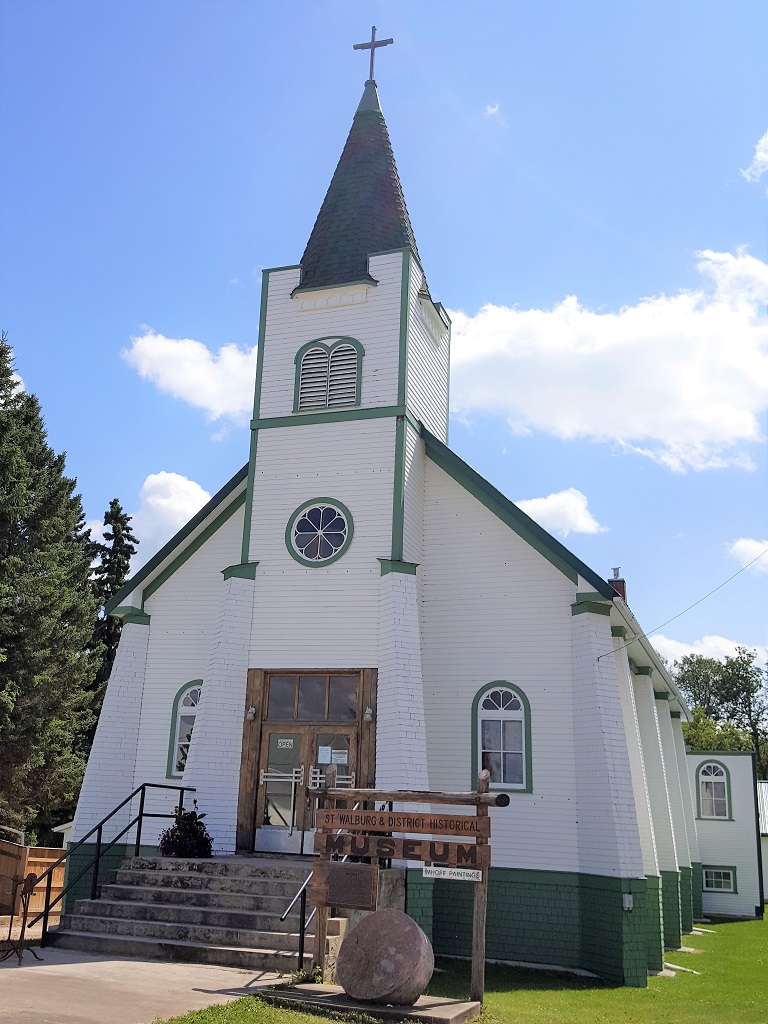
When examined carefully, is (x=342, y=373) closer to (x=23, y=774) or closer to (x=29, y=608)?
(x=29, y=608)

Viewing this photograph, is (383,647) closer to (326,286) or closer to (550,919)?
(550,919)

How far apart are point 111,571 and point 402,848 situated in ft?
110

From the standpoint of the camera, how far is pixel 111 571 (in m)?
41.5

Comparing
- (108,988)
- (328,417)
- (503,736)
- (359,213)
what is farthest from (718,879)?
(108,988)

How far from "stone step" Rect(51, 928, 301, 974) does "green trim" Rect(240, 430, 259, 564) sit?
673cm

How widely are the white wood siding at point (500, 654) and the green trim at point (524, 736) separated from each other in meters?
0.07

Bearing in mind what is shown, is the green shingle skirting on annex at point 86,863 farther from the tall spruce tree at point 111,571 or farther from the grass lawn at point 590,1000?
the tall spruce tree at point 111,571

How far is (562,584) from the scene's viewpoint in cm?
1580

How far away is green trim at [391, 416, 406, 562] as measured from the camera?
625 inches

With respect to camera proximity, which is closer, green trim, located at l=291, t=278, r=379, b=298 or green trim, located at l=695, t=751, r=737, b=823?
green trim, located at l=291, t=278, r=379, b=298

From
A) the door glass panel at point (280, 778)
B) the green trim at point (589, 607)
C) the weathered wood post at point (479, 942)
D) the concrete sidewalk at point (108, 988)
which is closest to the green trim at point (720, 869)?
the green trim at point (589, 607)

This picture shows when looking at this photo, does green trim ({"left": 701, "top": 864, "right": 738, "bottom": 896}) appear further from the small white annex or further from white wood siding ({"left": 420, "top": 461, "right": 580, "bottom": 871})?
white wood siding ({"left": 420, "top": 461, "right": 580, "bottom": 871})

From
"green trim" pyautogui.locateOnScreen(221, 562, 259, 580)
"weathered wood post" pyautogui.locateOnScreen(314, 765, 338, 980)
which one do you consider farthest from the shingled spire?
"weathered wood post" pyautogui.locateOnScreen(314, 765, 338, 980)

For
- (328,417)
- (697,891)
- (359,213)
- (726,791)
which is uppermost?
(359,213)
